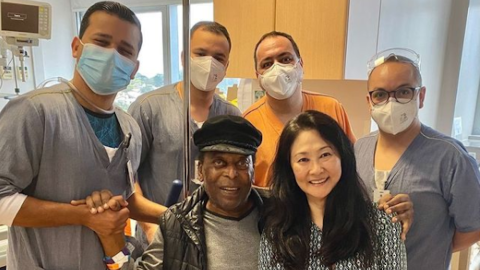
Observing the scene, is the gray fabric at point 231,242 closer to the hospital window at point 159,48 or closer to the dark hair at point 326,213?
the dark hair at point 326,213

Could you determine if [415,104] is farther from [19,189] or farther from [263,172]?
[19,189]

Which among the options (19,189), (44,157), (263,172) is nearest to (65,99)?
(44,157)

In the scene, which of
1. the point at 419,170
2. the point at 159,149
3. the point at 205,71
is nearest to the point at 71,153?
the point at 159,149

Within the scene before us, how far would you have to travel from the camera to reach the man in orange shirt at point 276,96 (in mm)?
1528

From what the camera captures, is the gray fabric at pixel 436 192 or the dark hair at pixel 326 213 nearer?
the dark hair at pixel 326 213

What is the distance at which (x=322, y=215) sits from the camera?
1.05 m

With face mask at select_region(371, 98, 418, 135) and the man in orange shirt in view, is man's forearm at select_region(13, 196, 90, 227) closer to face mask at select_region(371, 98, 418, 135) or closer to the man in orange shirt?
the man in orange shirt

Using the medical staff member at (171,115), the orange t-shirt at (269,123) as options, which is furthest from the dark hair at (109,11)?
the orange t-shirt at (269,123)

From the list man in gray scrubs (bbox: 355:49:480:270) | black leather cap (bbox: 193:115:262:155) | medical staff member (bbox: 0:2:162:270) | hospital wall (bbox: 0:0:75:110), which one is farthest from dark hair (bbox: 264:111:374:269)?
hospital wall (bbox: 0:0:75:110)

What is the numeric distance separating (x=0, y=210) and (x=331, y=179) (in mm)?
914

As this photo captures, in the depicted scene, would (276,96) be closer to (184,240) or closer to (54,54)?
(184,240)

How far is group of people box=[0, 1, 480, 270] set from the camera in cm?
97

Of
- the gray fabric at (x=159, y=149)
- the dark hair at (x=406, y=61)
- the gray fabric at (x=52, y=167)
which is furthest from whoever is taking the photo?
the gray fabric at (x=159, y=149)

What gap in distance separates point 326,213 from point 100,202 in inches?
26.4
